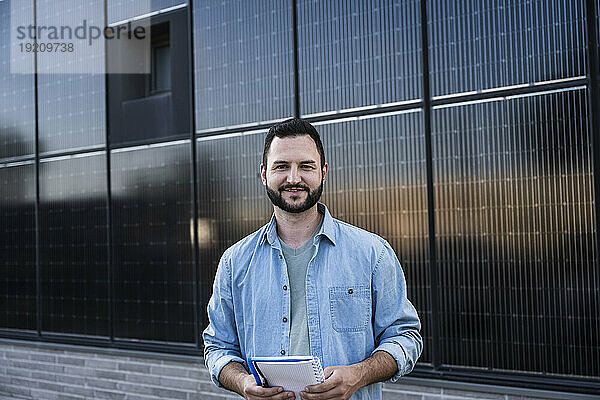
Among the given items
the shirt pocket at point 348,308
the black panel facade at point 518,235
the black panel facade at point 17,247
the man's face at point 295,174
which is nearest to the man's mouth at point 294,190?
the man's face at point 295,174

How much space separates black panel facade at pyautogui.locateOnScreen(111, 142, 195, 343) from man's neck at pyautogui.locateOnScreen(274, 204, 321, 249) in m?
4.04

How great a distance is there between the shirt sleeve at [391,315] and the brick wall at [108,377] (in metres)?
2.77

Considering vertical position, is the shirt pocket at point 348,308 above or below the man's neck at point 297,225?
below

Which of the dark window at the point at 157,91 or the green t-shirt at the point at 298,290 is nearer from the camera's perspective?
the green t-shirt at the point at 298,290

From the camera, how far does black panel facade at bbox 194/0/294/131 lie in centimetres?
613

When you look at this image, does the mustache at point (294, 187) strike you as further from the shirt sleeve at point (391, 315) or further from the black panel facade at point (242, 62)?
the black panel facade at point (242, 62)

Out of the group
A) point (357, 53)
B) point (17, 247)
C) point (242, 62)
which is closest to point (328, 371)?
point (357, 53)

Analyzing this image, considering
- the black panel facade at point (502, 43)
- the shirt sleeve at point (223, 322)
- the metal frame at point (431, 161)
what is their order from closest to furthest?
the shirt sleeve at point (223, 322) < the metal frame at point (431, 161) < the black panel facade at point (502, 43)

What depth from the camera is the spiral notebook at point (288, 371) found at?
2.34 meters

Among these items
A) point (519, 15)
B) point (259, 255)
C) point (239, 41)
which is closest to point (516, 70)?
point (519, 15)

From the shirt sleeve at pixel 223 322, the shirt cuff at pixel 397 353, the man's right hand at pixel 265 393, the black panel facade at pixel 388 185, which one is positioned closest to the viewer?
the man's right hand at pixel 265 393

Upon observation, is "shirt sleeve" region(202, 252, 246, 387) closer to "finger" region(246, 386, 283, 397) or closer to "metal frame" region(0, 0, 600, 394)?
"finger" region(246, 386, 283, 397)

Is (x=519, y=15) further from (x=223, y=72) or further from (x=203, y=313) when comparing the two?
(x=203, y=313)

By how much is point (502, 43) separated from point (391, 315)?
117 inches
